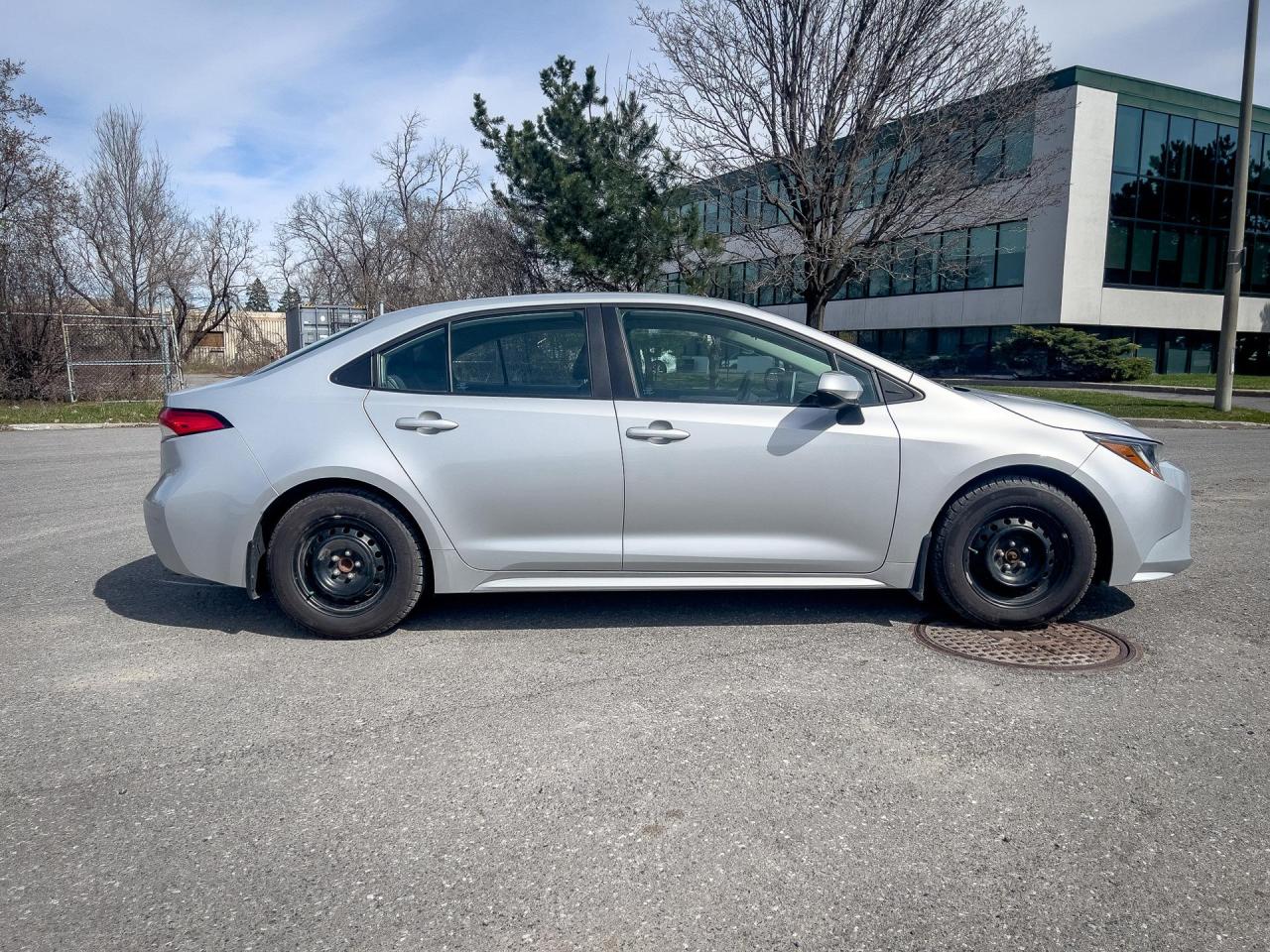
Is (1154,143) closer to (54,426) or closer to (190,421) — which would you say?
(54,426)

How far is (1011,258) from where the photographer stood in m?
30.9

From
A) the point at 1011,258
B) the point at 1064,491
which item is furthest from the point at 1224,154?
the point at 1064,491

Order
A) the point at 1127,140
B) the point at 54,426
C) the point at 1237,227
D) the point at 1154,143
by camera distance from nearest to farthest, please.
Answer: the point at 54,426
the point at 1237,227
the point at 1127,140
the point at 1154,143

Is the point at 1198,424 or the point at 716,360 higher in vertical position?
the point at 716,360

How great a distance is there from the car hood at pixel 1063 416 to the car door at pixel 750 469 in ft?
2.31

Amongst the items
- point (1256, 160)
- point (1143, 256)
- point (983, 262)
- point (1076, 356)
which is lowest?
point (1076, 356)

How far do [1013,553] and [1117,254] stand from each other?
30.7 metres

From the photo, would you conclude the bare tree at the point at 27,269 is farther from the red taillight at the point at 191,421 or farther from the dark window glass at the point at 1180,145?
the dark window glass at the point at 1180,145

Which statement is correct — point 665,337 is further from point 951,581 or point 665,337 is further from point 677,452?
point 951,581

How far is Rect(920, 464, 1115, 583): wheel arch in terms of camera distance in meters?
4.29

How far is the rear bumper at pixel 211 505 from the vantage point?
4.18 meters

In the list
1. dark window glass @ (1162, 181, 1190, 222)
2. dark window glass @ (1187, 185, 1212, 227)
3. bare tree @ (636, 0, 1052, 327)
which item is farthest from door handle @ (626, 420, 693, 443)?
dark window glass @ (1187, 185, 1212, 227)

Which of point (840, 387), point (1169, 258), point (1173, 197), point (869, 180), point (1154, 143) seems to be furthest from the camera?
point (1169, 258)

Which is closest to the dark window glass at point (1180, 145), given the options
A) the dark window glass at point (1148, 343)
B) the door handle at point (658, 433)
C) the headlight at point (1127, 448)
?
the dark window glass at point (1148, 343)
